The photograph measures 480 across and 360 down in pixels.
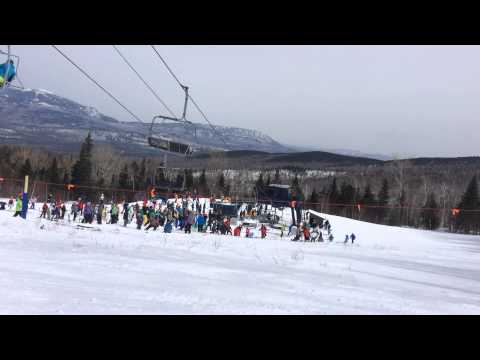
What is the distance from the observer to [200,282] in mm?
8148

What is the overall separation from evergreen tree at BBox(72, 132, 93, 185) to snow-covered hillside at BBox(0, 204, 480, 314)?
80646 mm

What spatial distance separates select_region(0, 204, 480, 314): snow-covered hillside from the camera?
6035 millimetres

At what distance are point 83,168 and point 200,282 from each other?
291ft

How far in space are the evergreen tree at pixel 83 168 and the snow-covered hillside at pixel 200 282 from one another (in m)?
80.6

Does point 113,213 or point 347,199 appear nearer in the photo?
point 113,213

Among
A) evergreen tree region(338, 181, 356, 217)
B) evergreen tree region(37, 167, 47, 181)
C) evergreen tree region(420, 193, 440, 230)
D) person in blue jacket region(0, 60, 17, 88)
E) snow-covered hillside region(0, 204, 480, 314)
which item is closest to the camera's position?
snow-covered hillside region(0, 204, 480, 314)

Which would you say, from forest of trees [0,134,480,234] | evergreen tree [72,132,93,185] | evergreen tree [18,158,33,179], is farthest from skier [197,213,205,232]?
evergreen tree [18,158,33,179]

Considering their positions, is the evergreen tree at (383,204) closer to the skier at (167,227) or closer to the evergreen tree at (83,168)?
the evergreen tree at (83,168)

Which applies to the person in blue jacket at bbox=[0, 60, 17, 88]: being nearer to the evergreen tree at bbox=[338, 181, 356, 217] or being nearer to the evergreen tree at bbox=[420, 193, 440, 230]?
the evergreen tree at bbox=[420, 193, 440, 230]

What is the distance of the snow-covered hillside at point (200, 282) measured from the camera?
19.8 feet

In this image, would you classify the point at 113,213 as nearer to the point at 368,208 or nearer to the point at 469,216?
the point at 368,208

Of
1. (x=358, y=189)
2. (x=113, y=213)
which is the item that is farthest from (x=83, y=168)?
(x=113, y=213)
